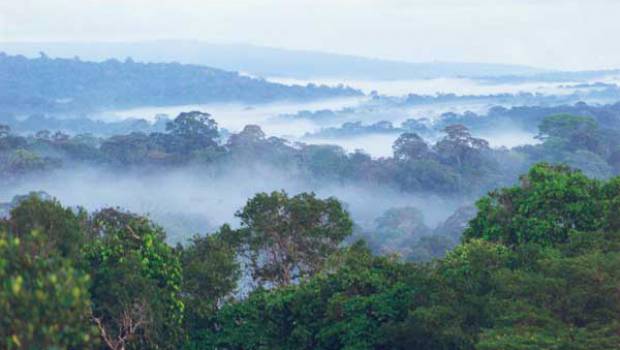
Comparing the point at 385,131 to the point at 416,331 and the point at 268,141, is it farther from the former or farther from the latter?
the point at 416,331

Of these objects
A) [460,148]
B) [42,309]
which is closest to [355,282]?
[42,309]

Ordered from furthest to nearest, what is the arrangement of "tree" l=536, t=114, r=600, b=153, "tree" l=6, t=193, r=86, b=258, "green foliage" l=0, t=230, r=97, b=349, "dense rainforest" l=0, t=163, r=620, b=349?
"tree" l=536, t=114, r=600, b=153 → "tree" l=6, t=193, r=86, b=258 → "dense rainforest" l=0, t=163, r=620, b=349 → "green foliage" l=0, t=230, r=97, b=349

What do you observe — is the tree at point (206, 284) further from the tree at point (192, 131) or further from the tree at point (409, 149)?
the tree at point (192, 131)

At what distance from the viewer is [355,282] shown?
20.3 metres

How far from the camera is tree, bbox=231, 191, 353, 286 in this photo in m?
25.8

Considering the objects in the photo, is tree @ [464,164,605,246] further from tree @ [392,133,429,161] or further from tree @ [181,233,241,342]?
tree @ [392,133,429,161]

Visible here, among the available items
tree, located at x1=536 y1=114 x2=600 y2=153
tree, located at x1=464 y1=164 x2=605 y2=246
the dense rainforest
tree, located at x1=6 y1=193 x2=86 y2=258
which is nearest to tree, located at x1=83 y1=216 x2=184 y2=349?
the dense rainforest

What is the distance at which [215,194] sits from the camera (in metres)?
80.9

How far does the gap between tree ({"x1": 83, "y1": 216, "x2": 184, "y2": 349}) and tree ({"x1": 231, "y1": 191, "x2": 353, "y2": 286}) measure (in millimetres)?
5478

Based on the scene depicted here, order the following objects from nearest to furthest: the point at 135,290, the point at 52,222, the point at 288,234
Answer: the point at 135,290 → the point at 52,222 → the point at 288,234

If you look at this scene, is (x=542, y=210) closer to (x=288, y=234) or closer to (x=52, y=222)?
(x=288, y=234)

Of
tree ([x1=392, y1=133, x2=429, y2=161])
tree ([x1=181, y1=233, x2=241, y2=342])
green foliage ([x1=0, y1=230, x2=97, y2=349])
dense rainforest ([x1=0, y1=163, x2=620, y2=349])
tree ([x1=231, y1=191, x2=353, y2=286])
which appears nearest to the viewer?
green foliage ([x1=0, y1=230, x2=97, y2=349])

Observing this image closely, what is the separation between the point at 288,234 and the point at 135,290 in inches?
316

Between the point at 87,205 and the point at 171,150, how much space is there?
976 cm
